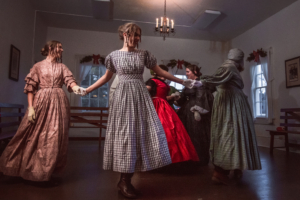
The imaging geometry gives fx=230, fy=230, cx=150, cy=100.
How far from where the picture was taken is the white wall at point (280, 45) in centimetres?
517

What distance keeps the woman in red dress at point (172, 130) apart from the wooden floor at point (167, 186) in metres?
0.25

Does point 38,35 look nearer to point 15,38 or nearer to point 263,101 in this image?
point 15,38

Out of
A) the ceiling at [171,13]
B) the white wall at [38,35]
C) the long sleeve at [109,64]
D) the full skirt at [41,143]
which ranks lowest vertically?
the full skirt at [41,143]

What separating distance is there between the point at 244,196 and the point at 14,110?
465 cm

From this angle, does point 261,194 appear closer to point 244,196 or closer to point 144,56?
point 244,196

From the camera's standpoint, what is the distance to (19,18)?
4832 millimetres

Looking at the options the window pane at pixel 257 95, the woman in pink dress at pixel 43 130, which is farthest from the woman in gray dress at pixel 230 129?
the window pane at pixel 257 95

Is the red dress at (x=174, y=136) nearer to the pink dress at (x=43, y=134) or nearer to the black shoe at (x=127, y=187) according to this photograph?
the black shoe at (x=127, y=187)

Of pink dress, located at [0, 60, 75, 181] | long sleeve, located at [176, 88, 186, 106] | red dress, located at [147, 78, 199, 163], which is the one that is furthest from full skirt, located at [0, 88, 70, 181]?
long sleeve, located at [176, 88, 186, 106]

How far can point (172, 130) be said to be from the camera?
259 cm

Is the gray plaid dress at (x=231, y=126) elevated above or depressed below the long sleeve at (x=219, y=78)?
below

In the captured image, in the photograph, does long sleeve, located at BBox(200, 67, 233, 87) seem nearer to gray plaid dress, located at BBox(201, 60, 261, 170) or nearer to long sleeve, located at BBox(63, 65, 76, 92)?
gray plaid dress, located at BBox(201, 60, 261, 170)

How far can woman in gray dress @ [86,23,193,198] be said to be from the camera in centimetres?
172

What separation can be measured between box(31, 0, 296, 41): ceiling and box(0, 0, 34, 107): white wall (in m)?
0.54
